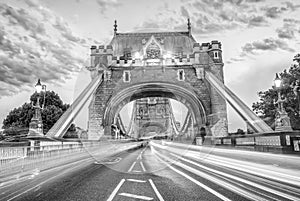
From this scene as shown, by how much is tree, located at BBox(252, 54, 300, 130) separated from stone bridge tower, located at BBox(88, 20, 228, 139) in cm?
398

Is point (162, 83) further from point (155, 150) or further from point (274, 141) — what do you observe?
point (274, 141)

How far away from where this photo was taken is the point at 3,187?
5.66 meters

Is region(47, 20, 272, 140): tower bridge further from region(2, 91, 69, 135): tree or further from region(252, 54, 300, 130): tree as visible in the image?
region(2, 91, 69, 135): tree

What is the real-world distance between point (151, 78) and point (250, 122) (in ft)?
36.9

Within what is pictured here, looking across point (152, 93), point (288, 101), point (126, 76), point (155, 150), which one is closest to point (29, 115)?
point (126, 76)

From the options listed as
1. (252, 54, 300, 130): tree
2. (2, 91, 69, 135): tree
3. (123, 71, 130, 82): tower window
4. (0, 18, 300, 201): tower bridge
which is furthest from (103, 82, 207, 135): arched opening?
(2, 91, 69, 135): tree

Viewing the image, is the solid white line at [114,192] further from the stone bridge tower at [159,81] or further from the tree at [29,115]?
the tree at [29,115]

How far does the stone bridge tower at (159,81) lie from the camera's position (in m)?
25.5

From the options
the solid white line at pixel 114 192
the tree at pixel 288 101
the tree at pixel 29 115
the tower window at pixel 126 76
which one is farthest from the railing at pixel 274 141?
the tree at pixel 29 115

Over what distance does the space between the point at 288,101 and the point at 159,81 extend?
1282 cm

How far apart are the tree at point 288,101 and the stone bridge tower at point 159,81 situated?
398cm

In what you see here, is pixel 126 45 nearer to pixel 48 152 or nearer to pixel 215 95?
pixel 215 95

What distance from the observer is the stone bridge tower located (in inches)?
A: 1003

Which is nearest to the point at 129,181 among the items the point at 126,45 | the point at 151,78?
the point at 151,78
